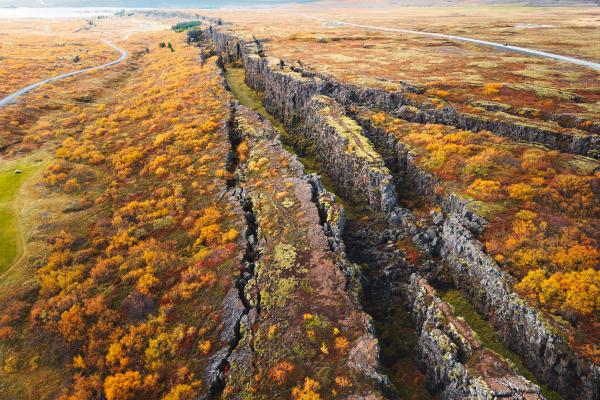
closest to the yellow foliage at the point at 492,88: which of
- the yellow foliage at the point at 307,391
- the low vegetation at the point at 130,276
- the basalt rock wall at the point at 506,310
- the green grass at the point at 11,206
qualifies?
the basalt rock wall at the point at 506,310

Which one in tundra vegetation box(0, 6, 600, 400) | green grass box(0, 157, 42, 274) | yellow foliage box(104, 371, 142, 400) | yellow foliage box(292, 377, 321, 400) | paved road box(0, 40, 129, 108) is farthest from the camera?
paved road box(0, 40, 129, 108)

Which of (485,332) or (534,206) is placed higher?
(534,206)

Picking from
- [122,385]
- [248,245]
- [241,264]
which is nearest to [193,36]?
[248,245]

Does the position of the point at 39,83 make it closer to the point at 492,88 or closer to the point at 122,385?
the point at 122,385

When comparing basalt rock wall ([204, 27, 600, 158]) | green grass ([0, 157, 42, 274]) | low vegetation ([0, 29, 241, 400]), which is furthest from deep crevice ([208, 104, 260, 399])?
basalt rock wall ([204, 27, 600, 158])

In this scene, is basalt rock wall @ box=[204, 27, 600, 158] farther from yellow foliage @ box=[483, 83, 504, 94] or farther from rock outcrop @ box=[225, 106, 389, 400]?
rock outcrop @ box=[225, 106, 389, 400]

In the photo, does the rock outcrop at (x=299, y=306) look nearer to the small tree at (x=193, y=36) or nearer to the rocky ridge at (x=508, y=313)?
the rocky ridge at (x=508, y=313)
